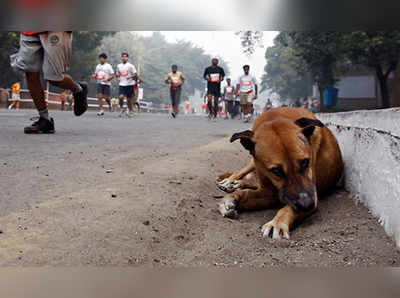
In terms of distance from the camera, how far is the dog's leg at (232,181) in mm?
3279

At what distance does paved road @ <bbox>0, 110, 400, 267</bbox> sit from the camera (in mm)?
1710

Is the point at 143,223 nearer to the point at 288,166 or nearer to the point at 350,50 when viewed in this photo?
the point at 288,166

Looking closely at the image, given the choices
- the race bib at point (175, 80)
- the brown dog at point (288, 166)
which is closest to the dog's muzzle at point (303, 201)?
the brown dog at point (288, 166)

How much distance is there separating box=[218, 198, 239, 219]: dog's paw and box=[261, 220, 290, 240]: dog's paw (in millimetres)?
336

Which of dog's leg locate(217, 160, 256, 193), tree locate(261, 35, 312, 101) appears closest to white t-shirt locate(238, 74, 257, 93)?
dog's leg locate(217, 160, 256, 193)

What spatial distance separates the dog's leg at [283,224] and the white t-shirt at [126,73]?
11.3 m

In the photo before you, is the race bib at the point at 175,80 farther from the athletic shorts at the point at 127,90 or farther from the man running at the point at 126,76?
the athletic shorts at the point at 127,90

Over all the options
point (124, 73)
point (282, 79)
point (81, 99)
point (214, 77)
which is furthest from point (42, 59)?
point (282, 79)

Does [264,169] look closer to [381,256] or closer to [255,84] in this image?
[381,256]

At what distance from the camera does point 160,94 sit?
4547 cm

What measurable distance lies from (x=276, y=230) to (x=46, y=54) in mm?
3697

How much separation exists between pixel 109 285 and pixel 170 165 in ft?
8.62

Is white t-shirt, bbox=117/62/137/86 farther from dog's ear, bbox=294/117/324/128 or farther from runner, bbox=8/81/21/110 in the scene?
dog's ear, bbox=294/117/324/128

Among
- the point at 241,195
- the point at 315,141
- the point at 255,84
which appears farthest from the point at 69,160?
the point at 255,84
